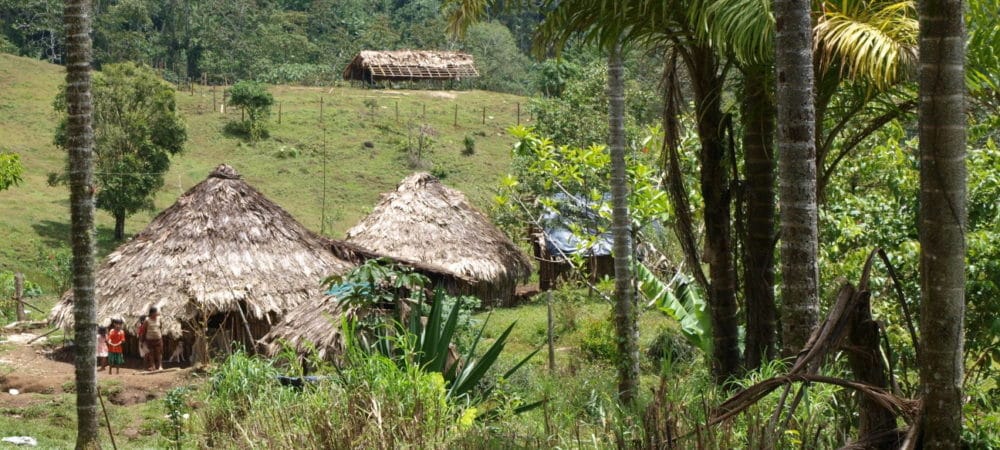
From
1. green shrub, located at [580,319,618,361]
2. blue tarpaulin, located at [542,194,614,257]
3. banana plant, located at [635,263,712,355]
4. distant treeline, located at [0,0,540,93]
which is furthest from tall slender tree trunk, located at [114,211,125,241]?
banana plant, located at [635,263,712,355]

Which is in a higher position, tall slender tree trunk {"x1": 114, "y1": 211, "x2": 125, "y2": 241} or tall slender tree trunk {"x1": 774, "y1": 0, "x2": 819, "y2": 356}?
tall slender tree trunk {"x1": 774, "y1": 0, "x2": 819, "y2": 356}

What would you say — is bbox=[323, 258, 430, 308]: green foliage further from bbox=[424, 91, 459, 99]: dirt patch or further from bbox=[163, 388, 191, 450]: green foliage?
bbox=[424, 91, 459, 99]: dirt patch

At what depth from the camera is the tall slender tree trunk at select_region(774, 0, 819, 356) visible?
5004 millimetres

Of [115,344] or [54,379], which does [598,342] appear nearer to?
[115,344]

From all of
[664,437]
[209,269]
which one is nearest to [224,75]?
[209,269]

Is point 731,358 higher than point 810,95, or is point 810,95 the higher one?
point 810,95

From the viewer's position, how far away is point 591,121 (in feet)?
63.1

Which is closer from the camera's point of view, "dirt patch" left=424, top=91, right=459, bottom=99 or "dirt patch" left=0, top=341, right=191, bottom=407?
"dirt patch" left=0, top=341, right=191, bottom=407

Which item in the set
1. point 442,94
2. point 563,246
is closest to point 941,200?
point 563,246

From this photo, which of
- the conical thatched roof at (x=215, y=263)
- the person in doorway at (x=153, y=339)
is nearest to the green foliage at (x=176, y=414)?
the conical thatched roof at (x=215, y=263)

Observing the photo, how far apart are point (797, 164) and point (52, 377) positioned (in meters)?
11.1

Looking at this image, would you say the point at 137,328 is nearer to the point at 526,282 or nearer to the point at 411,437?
the point at 526,282

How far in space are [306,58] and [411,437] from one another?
167 feet

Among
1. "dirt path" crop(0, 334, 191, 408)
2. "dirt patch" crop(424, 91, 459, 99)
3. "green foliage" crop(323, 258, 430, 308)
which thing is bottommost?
"dirt path" crop(0, 334, 191, 408)
